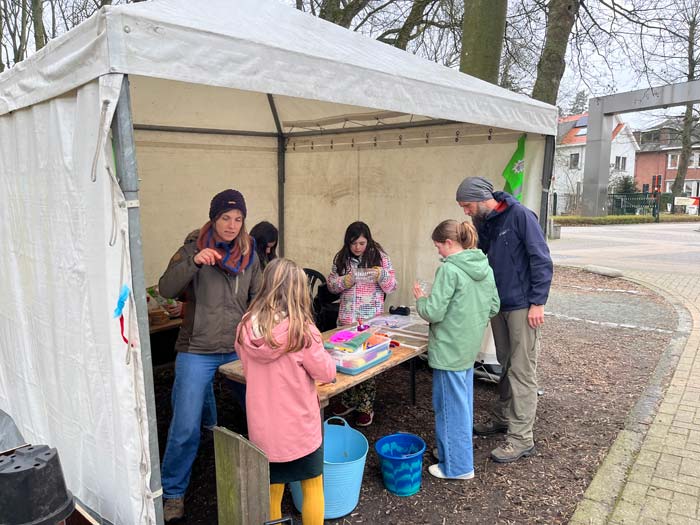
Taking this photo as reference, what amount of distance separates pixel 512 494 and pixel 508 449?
40 cm

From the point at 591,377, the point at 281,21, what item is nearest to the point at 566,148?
the point at 591,377

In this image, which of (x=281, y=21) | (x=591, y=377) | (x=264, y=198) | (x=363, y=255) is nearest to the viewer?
(x=281, y=21)

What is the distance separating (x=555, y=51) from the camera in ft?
27.7

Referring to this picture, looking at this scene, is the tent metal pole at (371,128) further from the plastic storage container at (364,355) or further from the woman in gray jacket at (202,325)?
the woman in gray jacket at (202,325)

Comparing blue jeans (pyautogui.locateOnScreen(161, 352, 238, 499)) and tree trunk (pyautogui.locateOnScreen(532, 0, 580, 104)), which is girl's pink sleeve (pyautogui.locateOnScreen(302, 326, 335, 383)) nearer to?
blue jeans (pyautogui.locateOnScreen(161, 352, 238, 499))

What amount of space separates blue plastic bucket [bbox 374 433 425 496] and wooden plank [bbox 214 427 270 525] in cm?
106

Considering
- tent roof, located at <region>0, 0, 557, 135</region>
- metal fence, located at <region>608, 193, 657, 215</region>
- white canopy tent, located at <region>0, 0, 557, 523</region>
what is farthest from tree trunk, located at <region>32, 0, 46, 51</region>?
metal fence, located at <region>608, 193, 657, 215</region>

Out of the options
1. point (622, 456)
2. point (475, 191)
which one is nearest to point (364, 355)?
point (475, 191)

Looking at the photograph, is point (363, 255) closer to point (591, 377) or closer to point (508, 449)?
point (508, 449)

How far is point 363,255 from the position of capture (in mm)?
4074

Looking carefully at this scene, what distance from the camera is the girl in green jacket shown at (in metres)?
2.89

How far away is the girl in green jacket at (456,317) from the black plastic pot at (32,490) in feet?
6.09

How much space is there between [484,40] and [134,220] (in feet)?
21.2

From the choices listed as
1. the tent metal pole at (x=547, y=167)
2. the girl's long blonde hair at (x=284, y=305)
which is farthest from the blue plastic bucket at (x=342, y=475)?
the tent metal pole at (x=547, y=167)
